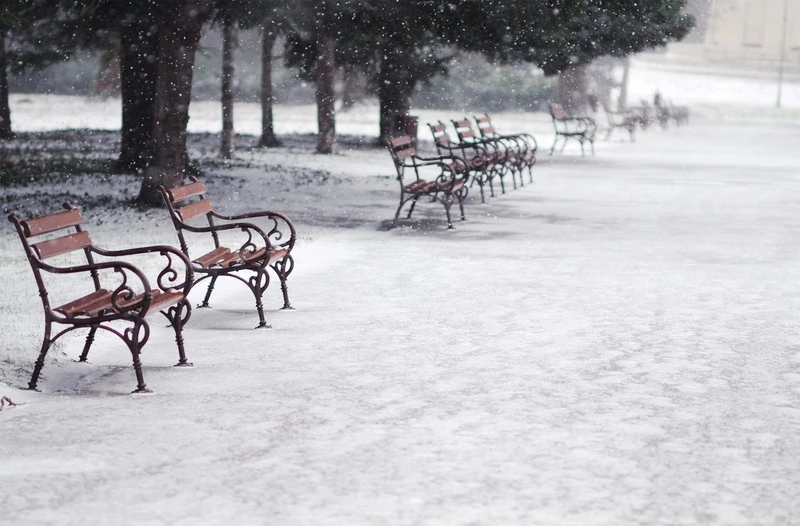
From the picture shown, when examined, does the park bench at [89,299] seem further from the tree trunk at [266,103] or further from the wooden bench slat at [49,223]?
the tree trunk at [266,103]

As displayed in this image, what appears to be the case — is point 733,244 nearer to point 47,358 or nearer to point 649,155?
point 47,358

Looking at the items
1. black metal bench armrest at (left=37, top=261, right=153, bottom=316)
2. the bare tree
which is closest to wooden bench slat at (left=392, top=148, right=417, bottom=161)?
black metal bench armrest at (left=37, top=261, right=153, bottom=316)

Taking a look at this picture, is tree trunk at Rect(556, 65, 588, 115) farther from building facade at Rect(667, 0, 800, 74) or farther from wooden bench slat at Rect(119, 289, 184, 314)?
building facade at Rect(667, 0, 800, 74)

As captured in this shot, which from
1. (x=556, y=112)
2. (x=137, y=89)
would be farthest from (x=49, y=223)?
(x=556, y=112)

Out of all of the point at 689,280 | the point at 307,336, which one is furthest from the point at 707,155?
the point at 307,336

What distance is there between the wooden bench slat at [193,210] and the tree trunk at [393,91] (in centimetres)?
1895

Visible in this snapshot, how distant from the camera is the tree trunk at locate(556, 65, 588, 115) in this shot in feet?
154

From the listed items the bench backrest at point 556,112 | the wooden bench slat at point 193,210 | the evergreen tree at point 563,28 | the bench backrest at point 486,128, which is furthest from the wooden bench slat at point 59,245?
the bench backrest at point 556,112

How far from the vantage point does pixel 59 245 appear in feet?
20.7

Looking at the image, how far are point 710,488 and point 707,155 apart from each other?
883 inches

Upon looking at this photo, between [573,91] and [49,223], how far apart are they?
1706 inches

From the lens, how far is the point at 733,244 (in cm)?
1202

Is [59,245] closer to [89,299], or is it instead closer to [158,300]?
[89,299]

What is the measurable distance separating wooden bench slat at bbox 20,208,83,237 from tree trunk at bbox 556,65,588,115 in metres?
40.5
